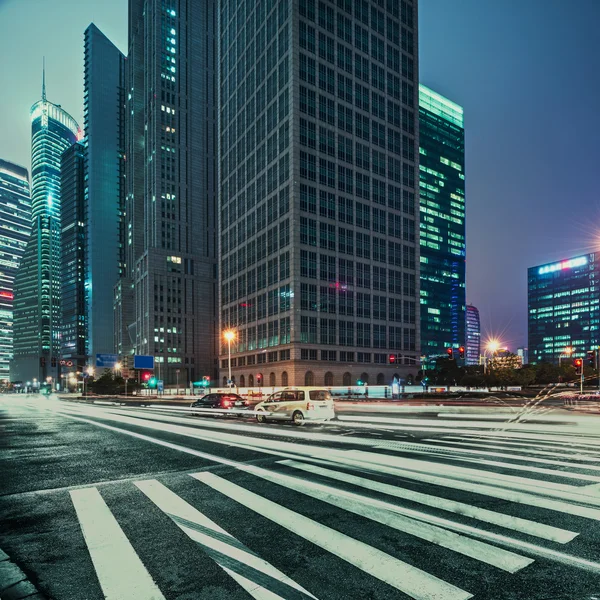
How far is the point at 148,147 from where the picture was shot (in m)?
148

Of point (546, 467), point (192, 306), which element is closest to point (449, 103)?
point (192, 306)

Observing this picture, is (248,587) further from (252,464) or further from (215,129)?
(215,129)

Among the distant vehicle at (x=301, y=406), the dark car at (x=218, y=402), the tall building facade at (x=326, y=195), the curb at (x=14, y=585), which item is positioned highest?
the tall building facade at (x=326, y=195)

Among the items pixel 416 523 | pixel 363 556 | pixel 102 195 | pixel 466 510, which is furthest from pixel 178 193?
pixel 363 556

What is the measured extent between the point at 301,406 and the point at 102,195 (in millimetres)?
199935

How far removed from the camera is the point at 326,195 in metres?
85.8

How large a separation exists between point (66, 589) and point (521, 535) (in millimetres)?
5333

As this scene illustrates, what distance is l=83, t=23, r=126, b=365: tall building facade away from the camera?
189 meters

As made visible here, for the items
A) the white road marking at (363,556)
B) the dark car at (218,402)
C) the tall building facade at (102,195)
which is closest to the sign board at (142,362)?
the dark car at (218,402)

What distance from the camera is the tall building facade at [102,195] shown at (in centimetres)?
18900

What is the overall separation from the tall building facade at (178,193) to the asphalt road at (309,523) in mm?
125101

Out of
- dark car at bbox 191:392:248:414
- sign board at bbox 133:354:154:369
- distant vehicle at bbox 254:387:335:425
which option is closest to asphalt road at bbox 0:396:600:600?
distant vehicle at bbox 254:387:335:425

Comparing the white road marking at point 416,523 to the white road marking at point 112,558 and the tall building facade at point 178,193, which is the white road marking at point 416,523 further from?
the tall building facade at point 178,193

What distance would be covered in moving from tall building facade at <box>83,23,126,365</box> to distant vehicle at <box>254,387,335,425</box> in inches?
7144
